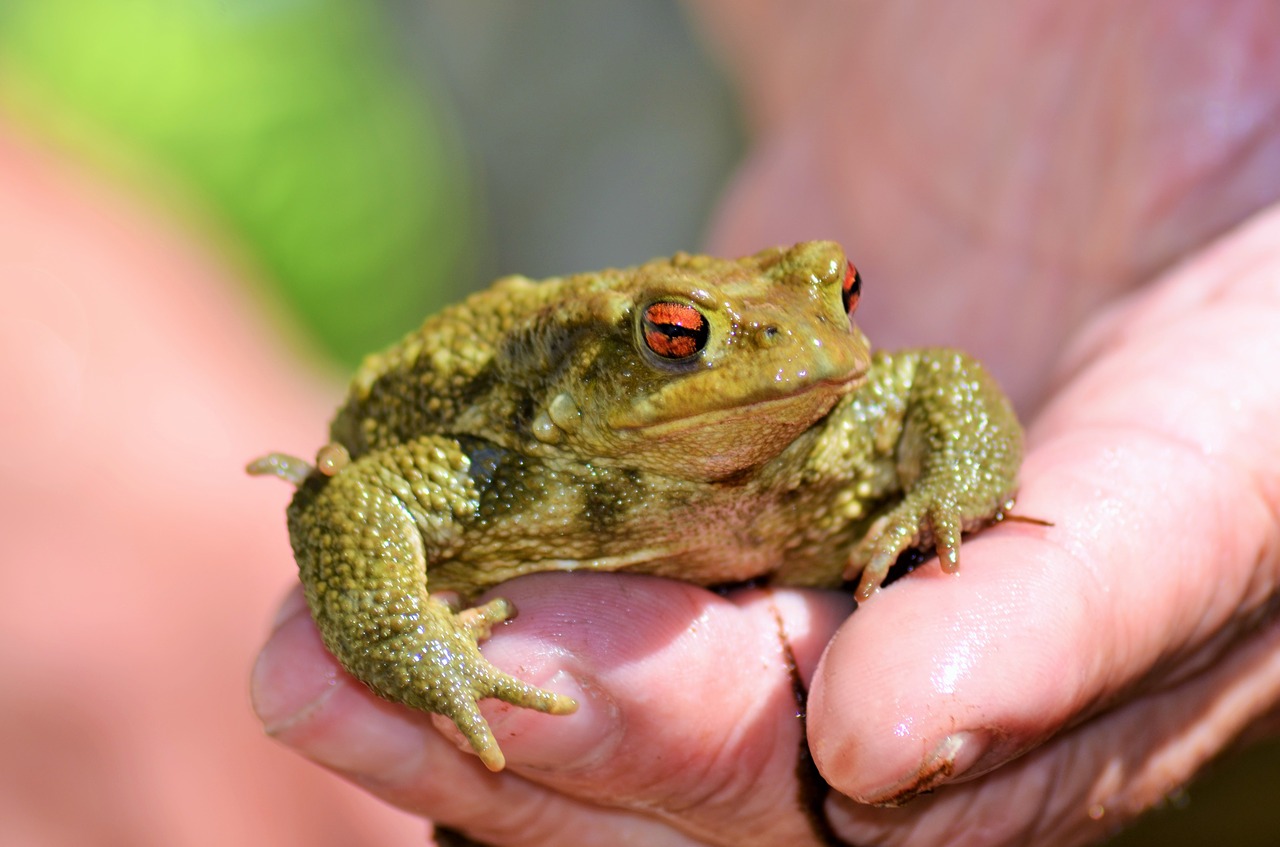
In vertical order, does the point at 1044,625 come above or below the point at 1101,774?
above

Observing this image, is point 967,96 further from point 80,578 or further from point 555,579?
point 80,578

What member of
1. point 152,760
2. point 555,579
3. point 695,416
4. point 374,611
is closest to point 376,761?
point 374,611

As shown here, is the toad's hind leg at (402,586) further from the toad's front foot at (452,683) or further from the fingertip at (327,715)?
the fingertip at (327,715)

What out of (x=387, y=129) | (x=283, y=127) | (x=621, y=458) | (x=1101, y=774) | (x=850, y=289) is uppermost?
(x=283, y=127)

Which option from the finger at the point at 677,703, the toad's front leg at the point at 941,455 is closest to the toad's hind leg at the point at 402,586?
the finger at the point at 677,703

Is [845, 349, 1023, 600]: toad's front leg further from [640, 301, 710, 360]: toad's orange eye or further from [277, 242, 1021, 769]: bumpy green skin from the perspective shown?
[640, 301, 710, 360]: toad's orange eye

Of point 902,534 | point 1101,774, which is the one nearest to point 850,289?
point 902,534

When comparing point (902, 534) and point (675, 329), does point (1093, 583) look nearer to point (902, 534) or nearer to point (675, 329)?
Result: point (902, 534)
